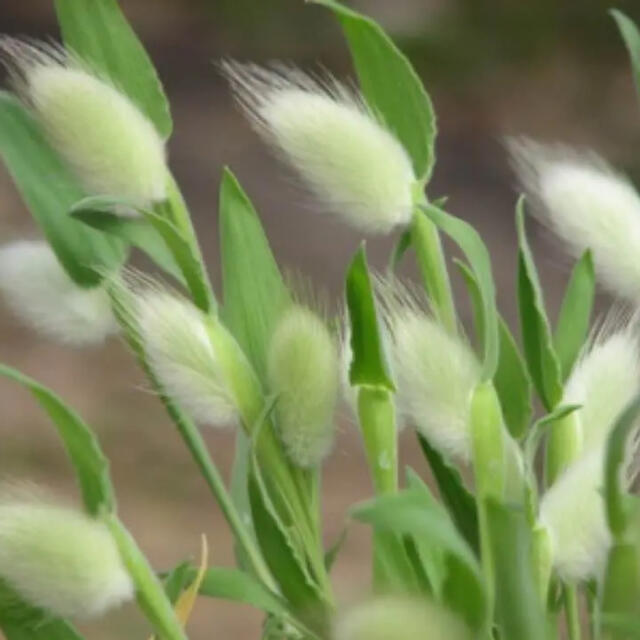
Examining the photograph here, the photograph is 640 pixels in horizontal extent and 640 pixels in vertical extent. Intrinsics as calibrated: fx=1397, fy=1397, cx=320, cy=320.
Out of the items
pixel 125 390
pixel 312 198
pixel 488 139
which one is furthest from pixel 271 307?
pixel 488 139

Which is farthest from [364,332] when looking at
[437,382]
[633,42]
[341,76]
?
[341,76]

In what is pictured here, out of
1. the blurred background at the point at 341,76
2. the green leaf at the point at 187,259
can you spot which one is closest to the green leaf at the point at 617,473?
the green leaf at the point at 187,259

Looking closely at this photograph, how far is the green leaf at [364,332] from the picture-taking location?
0.29 meters

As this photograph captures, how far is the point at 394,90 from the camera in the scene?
1.13 feet

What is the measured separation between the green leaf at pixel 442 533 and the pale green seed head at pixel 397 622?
0.05 ft

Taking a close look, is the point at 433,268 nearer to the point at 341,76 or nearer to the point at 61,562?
the point at 61,562

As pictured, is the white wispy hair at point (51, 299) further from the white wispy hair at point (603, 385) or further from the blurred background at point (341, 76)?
the blurred background at point (341, 76)

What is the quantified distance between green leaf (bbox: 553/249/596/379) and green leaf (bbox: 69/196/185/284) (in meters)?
0.10

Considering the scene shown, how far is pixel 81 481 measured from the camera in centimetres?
30

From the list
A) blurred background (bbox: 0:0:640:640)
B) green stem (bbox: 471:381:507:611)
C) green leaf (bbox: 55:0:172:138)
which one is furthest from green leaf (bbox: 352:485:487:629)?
blurred background (bbox: 0:0:640:640)

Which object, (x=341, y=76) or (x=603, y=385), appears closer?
(x=603, y=385)

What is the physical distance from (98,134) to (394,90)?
8 centimetres

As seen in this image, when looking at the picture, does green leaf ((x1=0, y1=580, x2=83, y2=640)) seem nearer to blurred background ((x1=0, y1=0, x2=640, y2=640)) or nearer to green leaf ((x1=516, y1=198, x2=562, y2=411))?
green leaf ((x1=516, y1=198, x2=562, y2=411))

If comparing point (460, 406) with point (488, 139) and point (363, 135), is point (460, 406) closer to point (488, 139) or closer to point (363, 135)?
point (363, 135)
